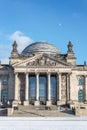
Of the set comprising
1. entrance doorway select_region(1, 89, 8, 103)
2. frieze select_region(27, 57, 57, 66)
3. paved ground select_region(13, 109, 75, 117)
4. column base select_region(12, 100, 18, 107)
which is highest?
frieze select_region(27, 57, 57, 66)

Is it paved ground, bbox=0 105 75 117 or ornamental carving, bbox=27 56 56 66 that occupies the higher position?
ornamental carving, bbox=27 56 56 66

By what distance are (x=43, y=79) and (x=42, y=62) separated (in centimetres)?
306

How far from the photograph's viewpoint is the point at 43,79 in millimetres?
69750

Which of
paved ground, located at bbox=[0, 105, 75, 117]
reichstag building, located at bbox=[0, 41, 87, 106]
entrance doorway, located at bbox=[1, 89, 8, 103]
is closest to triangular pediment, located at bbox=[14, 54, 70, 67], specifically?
reichstag building, located at bbox=[0, 41, 87, 106]

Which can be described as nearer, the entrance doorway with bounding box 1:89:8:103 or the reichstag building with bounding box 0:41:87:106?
the reichstag building with bounding box 0:41:87:106

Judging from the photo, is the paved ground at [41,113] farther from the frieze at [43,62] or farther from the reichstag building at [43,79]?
the frieze at [43,62]

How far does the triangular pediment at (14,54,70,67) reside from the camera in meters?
68.0

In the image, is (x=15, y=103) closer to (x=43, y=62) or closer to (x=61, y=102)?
(x=61, y=102)

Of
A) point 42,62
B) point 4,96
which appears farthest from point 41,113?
point 4,96

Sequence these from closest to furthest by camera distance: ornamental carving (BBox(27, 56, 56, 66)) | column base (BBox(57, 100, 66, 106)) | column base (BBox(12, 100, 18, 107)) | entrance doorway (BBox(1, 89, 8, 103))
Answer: column base (BBox(12, 100, 18, 107)) < column base (BBox(57, 100, 66, 106)) < ornamental carving (BBox(27, 56, 56, 66)) < entrance doorway (BBox(1, 89, 8, 103))

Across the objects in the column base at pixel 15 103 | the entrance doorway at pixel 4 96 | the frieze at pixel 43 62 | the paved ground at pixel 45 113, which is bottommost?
the paved ground at pixel 45 113

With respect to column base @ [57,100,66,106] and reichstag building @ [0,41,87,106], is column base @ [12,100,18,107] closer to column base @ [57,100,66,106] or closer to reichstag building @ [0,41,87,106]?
reichstag building @ [0,41,87,106]

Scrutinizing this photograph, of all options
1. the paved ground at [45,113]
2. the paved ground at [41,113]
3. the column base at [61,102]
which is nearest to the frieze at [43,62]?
the column base at [61,102]

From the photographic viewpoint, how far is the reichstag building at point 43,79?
223ft
